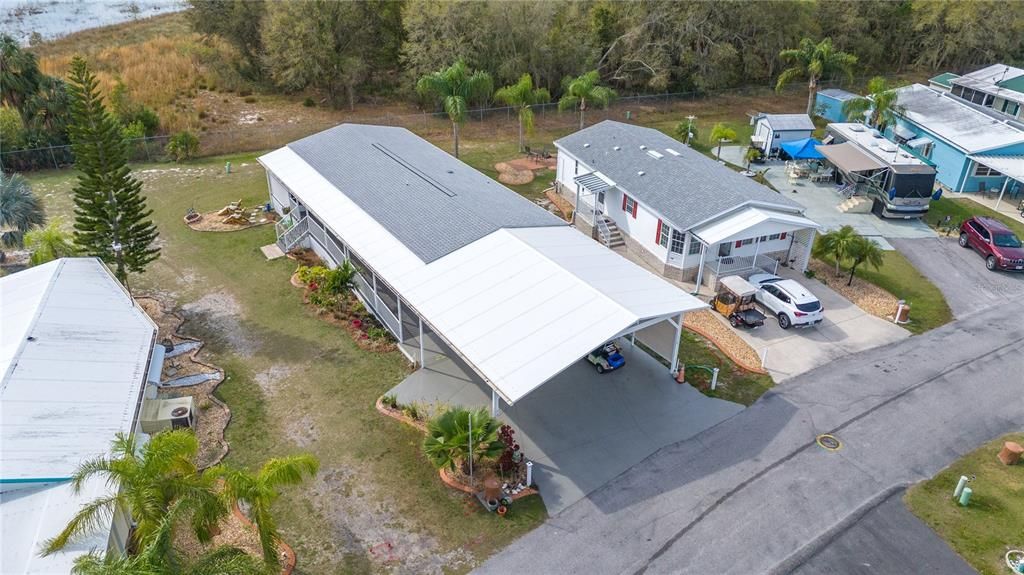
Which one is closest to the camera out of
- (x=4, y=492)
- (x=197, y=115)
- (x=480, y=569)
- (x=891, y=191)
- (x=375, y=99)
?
(x=4, y=492)

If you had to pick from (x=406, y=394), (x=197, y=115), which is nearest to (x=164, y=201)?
(x=197, y=115)

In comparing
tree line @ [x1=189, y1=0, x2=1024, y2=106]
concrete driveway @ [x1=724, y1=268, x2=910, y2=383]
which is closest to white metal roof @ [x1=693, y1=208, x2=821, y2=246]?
concrete driveway @ [x1=724, y1=268, x2=910, y2=383]

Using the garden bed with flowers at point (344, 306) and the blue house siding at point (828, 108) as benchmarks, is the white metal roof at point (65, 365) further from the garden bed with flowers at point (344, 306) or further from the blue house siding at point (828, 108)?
the blue house siding at point (828, 108)

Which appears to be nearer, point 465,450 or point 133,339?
point 465,450

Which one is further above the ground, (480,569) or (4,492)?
(4,492)

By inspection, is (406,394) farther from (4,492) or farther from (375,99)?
(375,99)

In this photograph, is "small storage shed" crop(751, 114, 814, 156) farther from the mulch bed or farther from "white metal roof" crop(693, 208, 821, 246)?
the mulch bed

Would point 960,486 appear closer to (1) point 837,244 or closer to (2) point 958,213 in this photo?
(1) point 837,244
